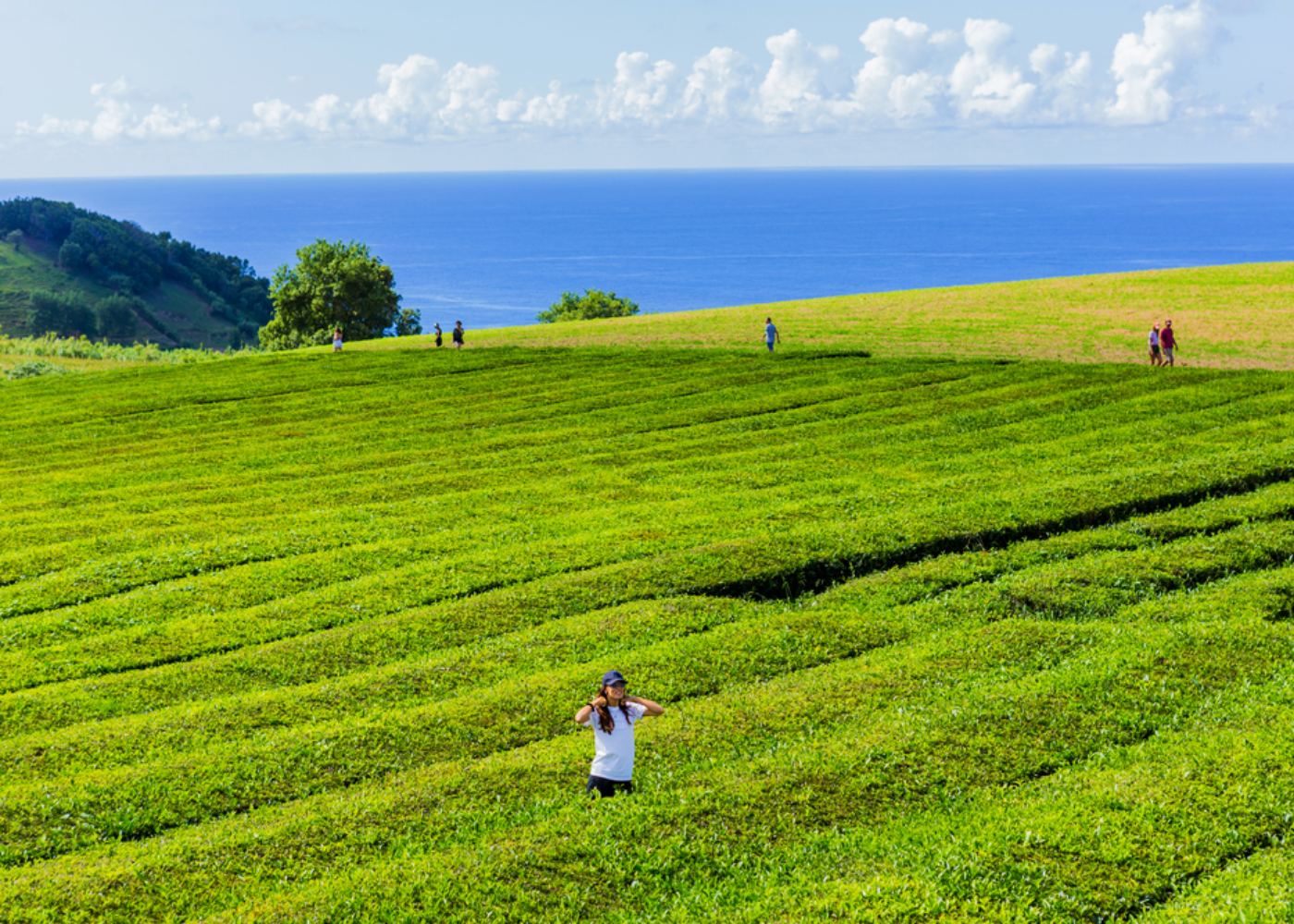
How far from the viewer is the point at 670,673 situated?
70.5 feet

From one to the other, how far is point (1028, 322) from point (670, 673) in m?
58.4

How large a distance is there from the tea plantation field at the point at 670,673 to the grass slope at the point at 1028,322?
19182 millimetres

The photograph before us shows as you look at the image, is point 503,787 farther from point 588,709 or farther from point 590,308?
point 590,308

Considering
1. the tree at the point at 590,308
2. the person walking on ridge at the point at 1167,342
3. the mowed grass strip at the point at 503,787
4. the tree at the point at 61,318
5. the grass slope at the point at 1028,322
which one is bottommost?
the mowed grass strip at the point at 503,787

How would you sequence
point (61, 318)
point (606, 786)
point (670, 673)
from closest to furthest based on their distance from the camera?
point (606, 786) → point (670, 673) → point (61, 318)

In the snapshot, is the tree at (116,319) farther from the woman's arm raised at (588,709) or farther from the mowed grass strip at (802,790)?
the woman's arm raised at (588,709)

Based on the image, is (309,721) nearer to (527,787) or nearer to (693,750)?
(527,787)

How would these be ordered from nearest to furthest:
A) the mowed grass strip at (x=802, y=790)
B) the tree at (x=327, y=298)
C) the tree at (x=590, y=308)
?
the mowed grass strip at (x=802, y=790) < the tree at (x=327, y=298) < the tree at (x=590, y=308)

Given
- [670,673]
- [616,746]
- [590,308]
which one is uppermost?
[590,308]

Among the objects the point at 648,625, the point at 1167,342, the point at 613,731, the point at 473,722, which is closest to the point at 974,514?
the point at 648,625

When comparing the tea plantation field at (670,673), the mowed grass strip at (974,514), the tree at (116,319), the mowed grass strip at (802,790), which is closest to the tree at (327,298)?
the tea plantation field at (670,673)

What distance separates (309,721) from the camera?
19.9 meters

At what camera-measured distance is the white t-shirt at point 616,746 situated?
1572 cm

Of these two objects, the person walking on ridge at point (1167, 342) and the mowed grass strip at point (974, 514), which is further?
the person walking on ridge at point (1167, 342)
